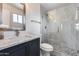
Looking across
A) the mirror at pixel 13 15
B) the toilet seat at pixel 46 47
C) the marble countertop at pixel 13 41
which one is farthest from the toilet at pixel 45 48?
the mirror at pixel 13 15

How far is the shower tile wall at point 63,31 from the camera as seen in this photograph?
5.62ft

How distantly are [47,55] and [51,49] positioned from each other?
109 mm

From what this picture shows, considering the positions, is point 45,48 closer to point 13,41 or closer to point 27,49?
point 27,49

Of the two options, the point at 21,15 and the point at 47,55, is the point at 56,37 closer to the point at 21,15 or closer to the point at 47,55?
the point at 47,55

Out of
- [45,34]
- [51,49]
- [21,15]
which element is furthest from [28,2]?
[51,49]

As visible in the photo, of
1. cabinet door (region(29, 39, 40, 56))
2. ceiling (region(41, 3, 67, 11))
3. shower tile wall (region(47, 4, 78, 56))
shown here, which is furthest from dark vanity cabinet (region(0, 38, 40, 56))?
ceiling (region(41, 3, 67, 11))

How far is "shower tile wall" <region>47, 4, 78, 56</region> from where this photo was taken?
1714 millimetres

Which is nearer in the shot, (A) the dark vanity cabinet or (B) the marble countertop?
(B) the marble countertop

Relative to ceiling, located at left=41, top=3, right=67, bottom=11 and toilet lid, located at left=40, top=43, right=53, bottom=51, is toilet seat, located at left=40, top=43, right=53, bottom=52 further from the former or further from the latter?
ceiling, located at left=41, top=3, right=67, bottom=11

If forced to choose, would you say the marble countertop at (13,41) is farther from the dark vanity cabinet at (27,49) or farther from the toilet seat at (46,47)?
the toilet seat at (46,47)

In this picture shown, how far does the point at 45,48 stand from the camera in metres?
1.78

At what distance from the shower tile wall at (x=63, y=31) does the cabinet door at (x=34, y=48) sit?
20cm

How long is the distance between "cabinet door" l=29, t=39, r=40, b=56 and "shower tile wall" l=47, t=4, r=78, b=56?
7.7 inches

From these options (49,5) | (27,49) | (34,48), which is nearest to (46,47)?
(34,48)
